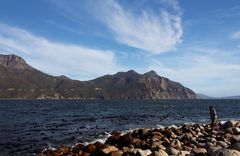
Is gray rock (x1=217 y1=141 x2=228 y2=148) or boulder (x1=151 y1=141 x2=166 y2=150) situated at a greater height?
gray rock (x1=217 y1=141 x2=228 y2=148)

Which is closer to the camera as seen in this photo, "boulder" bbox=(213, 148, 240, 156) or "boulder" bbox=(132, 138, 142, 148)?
"boulder" bbox=(213, 148, 240, 156)

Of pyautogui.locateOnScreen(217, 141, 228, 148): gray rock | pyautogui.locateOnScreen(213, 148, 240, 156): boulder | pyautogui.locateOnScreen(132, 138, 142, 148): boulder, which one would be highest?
pyautogui.locateOnScreen(213, 148, 240, 156): boulder

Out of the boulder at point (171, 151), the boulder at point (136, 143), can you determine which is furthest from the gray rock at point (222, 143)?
the boulder at point (136, 143)

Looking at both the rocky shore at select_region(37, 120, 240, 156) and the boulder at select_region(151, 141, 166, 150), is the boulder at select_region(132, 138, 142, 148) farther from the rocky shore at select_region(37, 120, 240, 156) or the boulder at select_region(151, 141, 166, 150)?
the boulder at select_region(151, 141, 166, 150)

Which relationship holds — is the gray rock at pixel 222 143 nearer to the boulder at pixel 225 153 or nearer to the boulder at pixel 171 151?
the boulder at pixel 171 151

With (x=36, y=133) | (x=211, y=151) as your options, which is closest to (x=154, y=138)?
(x=211, y=151)

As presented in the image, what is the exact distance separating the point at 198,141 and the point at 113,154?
7917 mm

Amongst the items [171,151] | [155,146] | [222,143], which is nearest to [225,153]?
[171,151]

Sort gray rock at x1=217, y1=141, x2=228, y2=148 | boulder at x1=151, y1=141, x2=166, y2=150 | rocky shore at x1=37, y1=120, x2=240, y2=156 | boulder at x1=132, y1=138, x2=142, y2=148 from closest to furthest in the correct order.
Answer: rocky shore at x1=37, y1=120, x2=240, y2=156
boulder at x1=151, y1=141, x2=166, y2=150
gray rock at x1=217, y1=141, x2=228, y2=148
boulder at x1=132, y1=138, x2=142, y2=148

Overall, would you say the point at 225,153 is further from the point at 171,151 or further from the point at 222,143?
the point at 222,143

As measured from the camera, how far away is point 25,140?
37.7 metres

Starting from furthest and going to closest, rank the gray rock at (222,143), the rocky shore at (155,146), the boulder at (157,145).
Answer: the gray rock at (222,143), the boulder at (157,145), the rocky shore at (155,146)

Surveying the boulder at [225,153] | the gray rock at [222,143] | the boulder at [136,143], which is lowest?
the boulder at [136,143]

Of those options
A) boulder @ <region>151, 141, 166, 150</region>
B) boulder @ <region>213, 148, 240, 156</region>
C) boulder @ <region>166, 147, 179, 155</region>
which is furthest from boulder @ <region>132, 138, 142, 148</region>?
boulder @ <region>213, 148, 240, 156</region>
